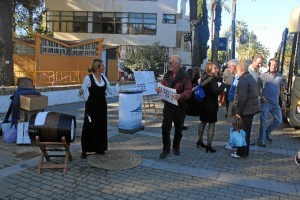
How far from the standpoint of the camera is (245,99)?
613 cm

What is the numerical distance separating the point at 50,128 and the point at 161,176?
73.6 inches

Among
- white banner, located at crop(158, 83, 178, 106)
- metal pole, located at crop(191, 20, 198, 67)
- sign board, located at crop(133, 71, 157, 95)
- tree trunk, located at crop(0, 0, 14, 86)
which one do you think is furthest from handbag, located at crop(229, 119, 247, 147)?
tree trunk, located at crop(0, 0, 14, 86)

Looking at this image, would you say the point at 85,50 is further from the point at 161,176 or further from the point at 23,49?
the point at 161,176

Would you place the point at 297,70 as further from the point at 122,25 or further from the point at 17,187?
the point at 122,25

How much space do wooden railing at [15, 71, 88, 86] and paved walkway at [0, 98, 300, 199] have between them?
384 inches

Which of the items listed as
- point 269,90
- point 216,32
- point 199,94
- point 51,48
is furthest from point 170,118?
point 216,32

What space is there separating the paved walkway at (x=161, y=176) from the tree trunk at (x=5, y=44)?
956cm

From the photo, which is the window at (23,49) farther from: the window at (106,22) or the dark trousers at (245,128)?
the window at (106,22)

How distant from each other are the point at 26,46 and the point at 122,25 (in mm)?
18945

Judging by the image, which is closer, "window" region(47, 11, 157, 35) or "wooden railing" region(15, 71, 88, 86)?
"wooden railing" region(15, 71, 88, 86)

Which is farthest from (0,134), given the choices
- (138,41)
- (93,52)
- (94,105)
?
(138,41)

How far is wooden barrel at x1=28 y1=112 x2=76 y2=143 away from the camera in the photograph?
514cm

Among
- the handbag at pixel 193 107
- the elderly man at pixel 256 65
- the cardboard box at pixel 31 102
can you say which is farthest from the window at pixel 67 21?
the handbag at pixel 193 107

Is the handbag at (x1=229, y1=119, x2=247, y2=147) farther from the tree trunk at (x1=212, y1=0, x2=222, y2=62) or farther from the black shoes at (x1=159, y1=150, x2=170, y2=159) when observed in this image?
the tree trunk at (x1=212, y1=0, x2=222, y2=62)
